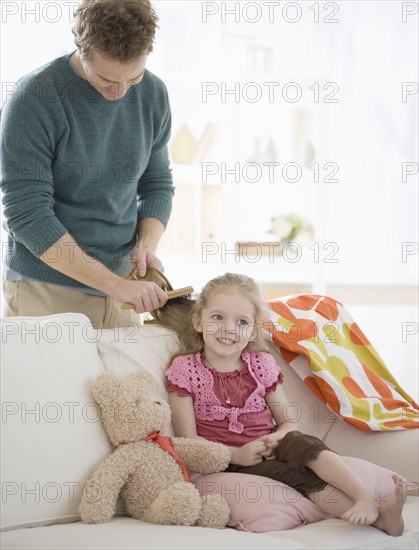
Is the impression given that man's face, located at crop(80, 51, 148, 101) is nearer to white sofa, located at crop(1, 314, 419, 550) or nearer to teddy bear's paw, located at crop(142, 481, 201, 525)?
white sofa, located at crop(1, 314, 419, 550)

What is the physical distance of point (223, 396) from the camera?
→ 78.2 inches

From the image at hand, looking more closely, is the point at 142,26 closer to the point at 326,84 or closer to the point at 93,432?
the point at 93,432

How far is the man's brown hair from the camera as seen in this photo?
5.69 feet

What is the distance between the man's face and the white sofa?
56 cm

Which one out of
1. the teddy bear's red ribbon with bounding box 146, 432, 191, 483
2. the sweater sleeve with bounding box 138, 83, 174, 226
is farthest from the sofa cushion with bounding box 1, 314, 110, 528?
the sweater sleeve with bounding box 138, 83, 174, 226

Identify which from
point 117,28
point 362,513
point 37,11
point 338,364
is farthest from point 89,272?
point 37,11

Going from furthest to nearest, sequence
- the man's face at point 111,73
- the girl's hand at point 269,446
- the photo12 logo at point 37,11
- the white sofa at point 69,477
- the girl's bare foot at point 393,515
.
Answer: the photo12 logo at point 37,11, the girl's hand at point 269,446, the man's face at point 111,73, the girl's bare foot at point 393,515, the white sofa at point 69,477

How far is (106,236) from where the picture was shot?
6.95 feet

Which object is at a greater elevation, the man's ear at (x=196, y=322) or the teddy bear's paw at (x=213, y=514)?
the man's ear at (x=196, y=322)

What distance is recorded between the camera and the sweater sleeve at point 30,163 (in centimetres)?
193

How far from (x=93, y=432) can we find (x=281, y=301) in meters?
0.75

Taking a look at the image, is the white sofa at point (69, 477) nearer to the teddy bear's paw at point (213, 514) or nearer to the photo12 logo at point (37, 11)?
the teddy bear's paw at point (213, 514)

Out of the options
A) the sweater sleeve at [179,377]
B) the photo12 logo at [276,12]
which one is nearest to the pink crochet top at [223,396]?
the sweater sleeve at [179,377]

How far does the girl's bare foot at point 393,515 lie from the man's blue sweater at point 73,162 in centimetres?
95
